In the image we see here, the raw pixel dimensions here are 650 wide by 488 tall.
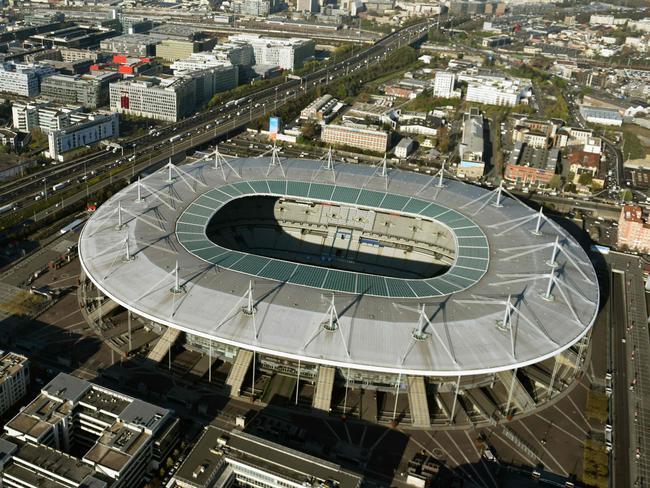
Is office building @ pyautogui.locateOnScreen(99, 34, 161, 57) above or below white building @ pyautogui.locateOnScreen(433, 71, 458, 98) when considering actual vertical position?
above

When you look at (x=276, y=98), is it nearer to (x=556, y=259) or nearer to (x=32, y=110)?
(x=32, y=110)

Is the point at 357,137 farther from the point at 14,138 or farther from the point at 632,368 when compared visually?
the point at 632,368

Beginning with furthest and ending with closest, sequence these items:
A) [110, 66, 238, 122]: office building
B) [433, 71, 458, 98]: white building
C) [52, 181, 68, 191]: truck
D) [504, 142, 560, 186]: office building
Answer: [433, 71, 458, 98]: white building → [110, 66, 238, 122]: office building → [504, 142, 560, 186]: office building → [52, 181, 68, 191]: truck

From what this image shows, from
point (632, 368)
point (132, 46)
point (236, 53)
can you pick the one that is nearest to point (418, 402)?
point (632, 368)

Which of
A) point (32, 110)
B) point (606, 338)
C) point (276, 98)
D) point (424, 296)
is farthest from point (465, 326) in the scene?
point (276, 98)

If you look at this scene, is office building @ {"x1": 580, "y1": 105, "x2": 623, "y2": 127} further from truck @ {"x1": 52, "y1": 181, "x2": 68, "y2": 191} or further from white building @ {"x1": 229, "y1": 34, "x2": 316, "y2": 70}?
truck @ {"x1": 52, "y1": 181, "x2": 68, "y2": 191}

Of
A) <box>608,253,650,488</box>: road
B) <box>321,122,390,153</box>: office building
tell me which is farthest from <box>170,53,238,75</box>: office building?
<box>608,253,650,488</box>: road

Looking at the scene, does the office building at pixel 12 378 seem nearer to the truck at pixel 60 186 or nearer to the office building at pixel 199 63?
the truck at pixel 60 186
